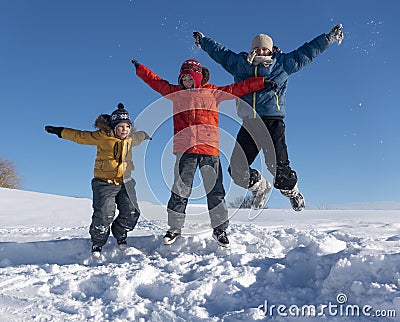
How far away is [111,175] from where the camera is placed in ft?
14.0

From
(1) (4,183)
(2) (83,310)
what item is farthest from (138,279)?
(1) (4,183)

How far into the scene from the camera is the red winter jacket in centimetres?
411

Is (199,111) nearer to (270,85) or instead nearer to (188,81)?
(188,81)

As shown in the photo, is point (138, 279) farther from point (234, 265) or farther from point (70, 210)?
point (70, 210)

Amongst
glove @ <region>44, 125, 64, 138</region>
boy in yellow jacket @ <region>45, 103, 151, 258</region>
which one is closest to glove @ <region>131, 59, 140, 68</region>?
boy in yellow jacket @ <region>45, 103, 151, 258</region>

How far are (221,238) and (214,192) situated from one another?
0.47 meters

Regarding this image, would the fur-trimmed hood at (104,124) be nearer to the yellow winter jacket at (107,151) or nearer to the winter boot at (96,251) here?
the yellow winter jacket at (107,151)

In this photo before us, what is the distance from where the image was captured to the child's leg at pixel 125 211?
4.36 m

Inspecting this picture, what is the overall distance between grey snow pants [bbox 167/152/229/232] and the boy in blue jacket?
48cm

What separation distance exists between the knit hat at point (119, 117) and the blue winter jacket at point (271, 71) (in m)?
1.25

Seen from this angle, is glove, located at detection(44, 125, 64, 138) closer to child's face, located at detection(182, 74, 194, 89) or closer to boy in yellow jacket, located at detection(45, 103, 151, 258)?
boy in yellow jacket, located at detection(45, 103, 151, 258)

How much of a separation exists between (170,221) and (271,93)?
1764 millimetres

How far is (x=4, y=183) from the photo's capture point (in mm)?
32281

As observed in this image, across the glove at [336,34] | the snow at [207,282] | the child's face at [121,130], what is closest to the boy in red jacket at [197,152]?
the snow at [207,282]
